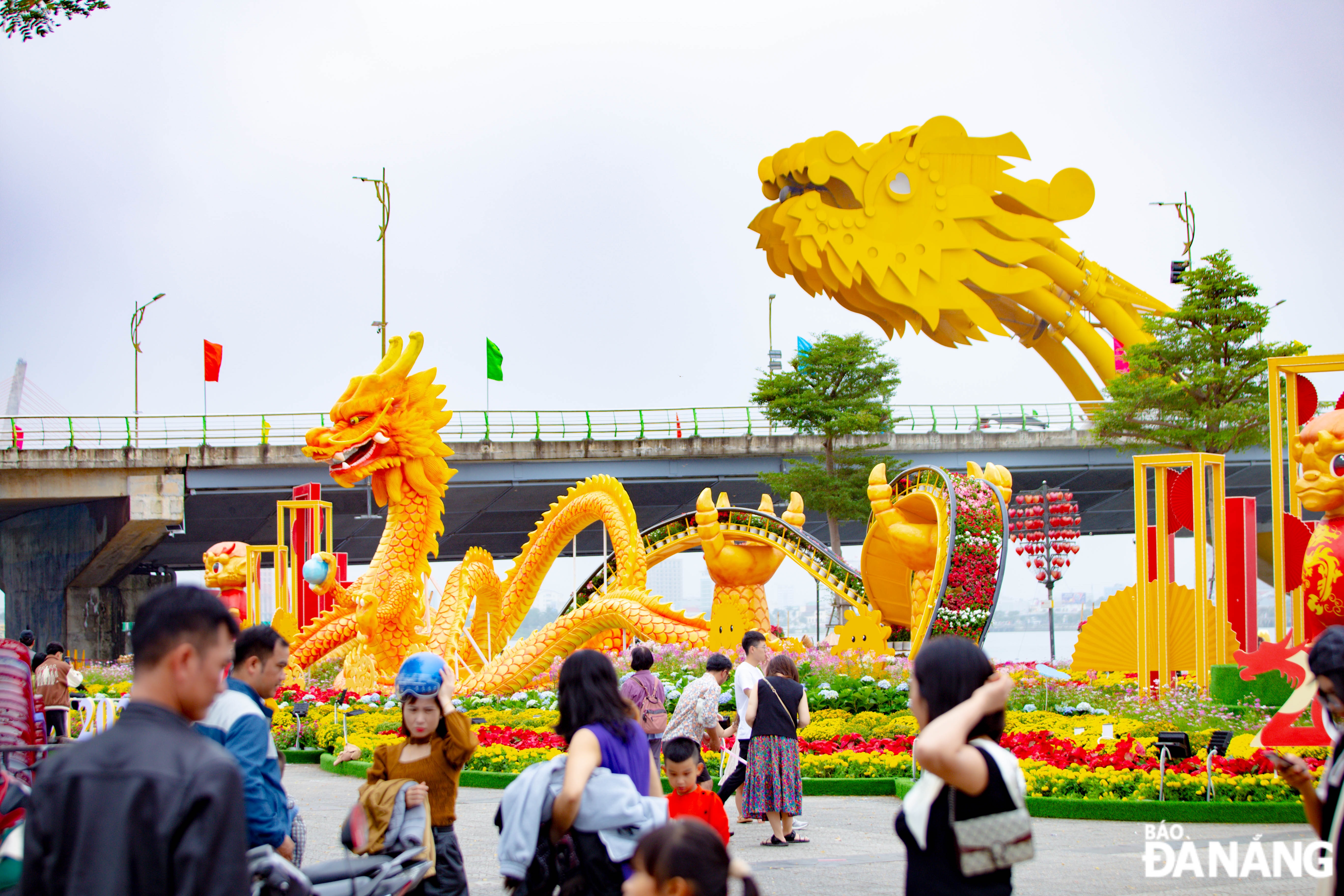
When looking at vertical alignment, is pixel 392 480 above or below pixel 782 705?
above

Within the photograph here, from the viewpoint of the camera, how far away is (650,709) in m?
6.95

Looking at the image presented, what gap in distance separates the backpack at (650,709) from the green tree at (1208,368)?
17.0 meters

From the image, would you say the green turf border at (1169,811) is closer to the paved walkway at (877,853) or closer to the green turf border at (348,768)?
the paved walkway at (877,853)

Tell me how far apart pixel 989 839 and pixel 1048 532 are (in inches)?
837

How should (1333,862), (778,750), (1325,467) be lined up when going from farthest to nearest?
(1325,467) → (778,750) → (1333,862)

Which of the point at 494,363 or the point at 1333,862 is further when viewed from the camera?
the point at 494,363

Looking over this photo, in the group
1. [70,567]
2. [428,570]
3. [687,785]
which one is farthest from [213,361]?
[687,785]

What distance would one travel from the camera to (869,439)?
29781mm

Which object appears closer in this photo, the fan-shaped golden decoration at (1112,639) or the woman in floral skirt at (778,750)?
the woman in floral skirt at (778,750)

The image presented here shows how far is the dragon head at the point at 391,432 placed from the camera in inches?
606

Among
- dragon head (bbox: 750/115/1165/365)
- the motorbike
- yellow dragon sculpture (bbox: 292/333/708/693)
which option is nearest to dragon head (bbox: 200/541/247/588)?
yellow dragon sculpture (bbox: 292/333/708/693)

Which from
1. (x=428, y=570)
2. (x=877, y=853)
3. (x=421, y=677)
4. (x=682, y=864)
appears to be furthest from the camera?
(x=428, y=570)

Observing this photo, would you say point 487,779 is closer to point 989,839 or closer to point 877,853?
point 877,853

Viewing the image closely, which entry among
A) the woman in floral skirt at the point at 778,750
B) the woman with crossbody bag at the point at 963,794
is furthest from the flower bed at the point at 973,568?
the woman with crossbody bag at the point at 963,794
